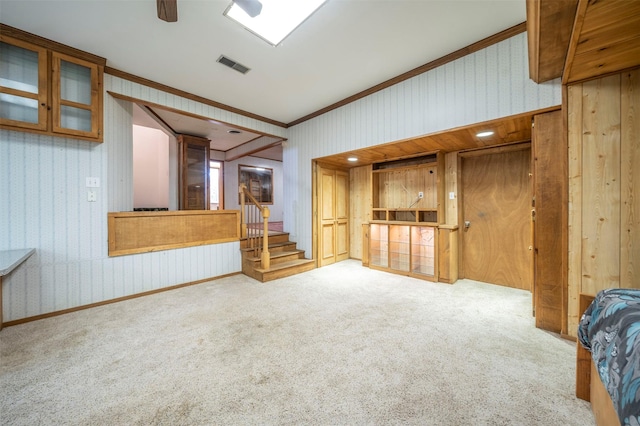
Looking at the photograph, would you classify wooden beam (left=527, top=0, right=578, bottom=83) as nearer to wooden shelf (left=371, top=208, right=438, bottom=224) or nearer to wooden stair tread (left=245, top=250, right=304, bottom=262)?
wooden shelf (left=371, top=208, right=438, bottom=224)

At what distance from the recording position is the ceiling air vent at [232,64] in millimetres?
2717

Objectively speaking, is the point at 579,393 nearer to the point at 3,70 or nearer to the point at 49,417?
the point at 49,417

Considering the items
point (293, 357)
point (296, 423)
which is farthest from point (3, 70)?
point (296, 423)

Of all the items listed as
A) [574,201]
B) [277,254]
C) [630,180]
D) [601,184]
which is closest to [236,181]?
[277,254]

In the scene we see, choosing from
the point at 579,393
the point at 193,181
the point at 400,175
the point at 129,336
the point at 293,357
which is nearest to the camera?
the point at 579,393

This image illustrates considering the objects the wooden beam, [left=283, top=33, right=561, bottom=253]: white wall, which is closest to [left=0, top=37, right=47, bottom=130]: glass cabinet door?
[left=283, top=33, right=561, bottom=253]: white wall

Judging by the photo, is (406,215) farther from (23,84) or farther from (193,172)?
(23,84)

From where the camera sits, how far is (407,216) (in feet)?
14.5

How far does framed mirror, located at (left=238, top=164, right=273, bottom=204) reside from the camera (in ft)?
24.5

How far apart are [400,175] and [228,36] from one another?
342 centimetres

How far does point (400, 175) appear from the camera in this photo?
451cm

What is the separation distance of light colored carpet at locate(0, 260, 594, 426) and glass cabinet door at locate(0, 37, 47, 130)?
2.09 metres

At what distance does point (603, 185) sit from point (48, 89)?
17.2 feet

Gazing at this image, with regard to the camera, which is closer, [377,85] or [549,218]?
[549,218]
